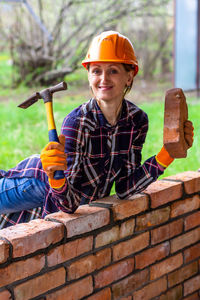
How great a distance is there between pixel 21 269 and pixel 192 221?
4.01 ft

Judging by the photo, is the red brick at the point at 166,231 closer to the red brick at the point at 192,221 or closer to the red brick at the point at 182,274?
the red brick at the point at 192,221

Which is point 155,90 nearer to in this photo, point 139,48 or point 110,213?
point 139,48

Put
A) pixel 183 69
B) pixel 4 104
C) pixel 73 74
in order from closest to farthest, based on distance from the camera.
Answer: pixel 4 104 → pixel 183 69 → pixel 73 74

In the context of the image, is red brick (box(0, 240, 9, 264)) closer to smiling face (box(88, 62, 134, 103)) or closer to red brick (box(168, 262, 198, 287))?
smiling face (box(88, 62, 134, 103))

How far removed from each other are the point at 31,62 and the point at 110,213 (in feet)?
20.7

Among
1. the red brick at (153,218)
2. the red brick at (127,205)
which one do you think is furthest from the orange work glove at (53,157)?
the red brick at (153,218)

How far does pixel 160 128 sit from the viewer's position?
4844mm

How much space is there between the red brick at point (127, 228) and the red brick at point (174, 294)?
536 mm

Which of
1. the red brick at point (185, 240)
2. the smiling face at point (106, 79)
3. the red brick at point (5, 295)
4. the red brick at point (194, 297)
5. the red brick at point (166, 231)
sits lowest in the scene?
the red brick at point (194, 297)

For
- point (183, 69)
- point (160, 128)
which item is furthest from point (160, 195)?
point (183, 69)

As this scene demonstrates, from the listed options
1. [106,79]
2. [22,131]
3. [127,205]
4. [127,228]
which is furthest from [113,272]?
[22,131]

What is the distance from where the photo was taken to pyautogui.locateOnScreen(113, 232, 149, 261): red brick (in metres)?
2.09

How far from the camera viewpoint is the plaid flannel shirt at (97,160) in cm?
188

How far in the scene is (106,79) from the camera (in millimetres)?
1882
